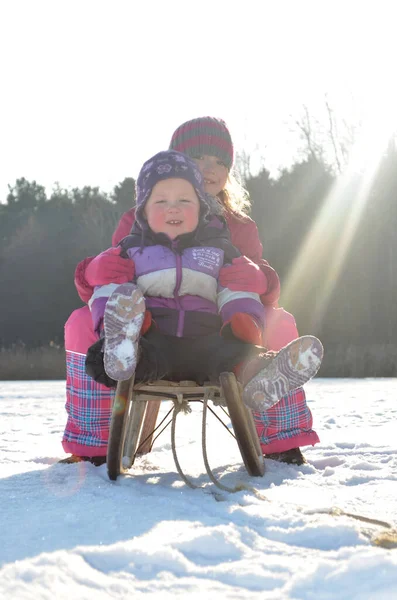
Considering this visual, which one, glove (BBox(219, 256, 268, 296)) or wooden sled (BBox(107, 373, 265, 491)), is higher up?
glove (BBox(219, 256, 268, 296))

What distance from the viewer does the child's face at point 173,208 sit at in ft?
7.93

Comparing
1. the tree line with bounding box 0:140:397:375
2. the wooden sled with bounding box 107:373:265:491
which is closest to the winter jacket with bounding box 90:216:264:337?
the wooden sled with bounding box 107:373:265:491

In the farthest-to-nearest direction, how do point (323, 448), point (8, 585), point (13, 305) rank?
point (13, 305) < point (323, 448) < point (8, 585)

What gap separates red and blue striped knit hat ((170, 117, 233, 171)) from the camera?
3.14 metres

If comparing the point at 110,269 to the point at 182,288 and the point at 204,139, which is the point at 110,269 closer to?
the point at 182,288

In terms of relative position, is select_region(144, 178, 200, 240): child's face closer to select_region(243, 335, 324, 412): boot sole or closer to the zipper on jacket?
the zipper on jacket

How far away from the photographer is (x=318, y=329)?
13.6m

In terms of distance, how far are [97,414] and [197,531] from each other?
1.20 m

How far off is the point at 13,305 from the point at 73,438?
17959 millimetres

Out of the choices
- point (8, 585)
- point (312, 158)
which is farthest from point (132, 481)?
point (312, 158)

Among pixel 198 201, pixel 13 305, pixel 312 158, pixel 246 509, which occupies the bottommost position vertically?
pixel 13 305

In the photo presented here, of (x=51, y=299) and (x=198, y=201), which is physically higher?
(x=198, y=201)

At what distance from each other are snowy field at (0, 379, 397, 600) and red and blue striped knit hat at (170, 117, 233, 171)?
1.41m

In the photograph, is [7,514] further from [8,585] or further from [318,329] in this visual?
[318,329]
